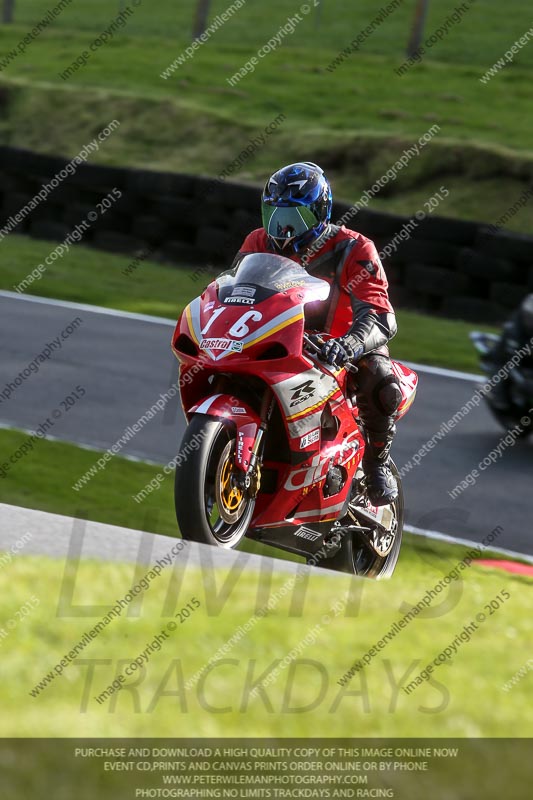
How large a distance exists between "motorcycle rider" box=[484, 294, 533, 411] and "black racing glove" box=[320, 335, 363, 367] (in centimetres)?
426

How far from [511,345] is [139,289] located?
6234mm

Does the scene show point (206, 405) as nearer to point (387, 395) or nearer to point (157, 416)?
point (387, 395)

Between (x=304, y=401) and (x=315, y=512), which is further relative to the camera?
(x=315, y=512)

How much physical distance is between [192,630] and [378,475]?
2.57m

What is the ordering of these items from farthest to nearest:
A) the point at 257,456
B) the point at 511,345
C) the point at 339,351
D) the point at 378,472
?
1. the point at 511,345
2. the point at 378,472
3. the point at 339,351
4. the point at 257,456

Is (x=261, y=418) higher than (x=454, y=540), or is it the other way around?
(x=261, y=418)

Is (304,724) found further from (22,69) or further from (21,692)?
(22,69)

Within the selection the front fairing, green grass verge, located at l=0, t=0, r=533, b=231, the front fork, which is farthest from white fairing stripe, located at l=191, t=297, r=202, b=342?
green grass verge, located at l=0, t=0, r=533, b=231

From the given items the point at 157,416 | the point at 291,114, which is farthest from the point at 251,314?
the point at 291,114

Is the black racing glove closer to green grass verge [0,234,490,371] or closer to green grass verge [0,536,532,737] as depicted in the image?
green grass verge [0,536,532,737]

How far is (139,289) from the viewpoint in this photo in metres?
14.6

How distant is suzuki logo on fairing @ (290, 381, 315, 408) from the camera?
5.07m

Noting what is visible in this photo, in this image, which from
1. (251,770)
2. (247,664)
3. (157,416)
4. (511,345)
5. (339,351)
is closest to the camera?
(251,770)

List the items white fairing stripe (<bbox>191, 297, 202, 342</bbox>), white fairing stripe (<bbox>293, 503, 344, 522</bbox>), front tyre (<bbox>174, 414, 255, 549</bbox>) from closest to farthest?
front tyre (<bbox>174, 414, 255, 549</bbox>)
white fairing stripe (<bbox>191, 297, 202, 342</bbox>)
white fairing stripe (<bbox>293, 503, 344, 522</bbox>)
